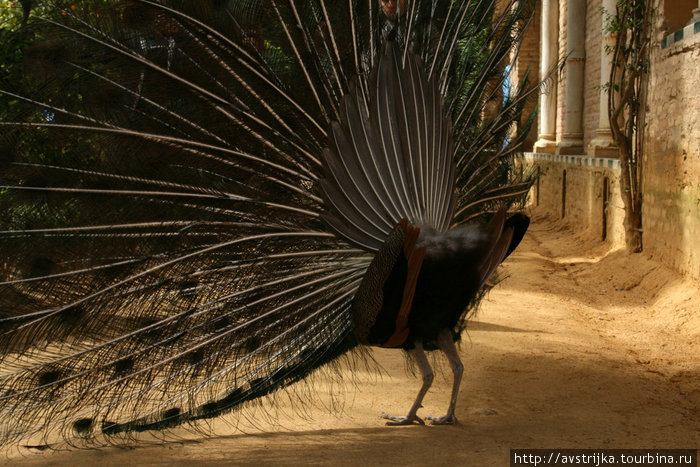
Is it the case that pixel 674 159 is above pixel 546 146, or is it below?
below

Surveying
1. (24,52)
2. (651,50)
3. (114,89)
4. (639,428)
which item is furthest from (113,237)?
(651,50)

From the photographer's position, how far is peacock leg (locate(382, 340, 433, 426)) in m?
3.69

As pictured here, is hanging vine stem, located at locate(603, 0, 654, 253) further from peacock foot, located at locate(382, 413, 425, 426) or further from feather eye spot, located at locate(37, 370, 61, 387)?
feather eye spot, located at locate(37, 370, 61, 387)

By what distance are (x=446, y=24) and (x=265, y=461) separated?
8.77ft

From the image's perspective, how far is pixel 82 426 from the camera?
345 cm

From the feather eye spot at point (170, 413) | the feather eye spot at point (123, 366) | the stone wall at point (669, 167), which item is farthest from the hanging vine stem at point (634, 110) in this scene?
the feather eye spot at point (123, 366)

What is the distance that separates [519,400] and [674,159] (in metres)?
4.23

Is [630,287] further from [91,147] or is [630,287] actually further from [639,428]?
[91,147]

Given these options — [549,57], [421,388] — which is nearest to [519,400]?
[421,388]

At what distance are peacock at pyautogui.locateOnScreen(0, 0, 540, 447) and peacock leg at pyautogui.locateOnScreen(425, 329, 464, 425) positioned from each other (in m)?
0.01

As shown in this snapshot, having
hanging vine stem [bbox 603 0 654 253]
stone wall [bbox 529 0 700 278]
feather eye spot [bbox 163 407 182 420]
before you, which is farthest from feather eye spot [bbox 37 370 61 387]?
hanging vine stem [bbox 603 0 654 253]

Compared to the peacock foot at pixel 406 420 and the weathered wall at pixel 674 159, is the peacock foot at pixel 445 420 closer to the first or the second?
the peacock foot at pixel 406 420

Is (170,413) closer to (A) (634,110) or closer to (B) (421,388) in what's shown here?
(B) (421,388)

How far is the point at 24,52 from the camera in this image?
3.47 metres
